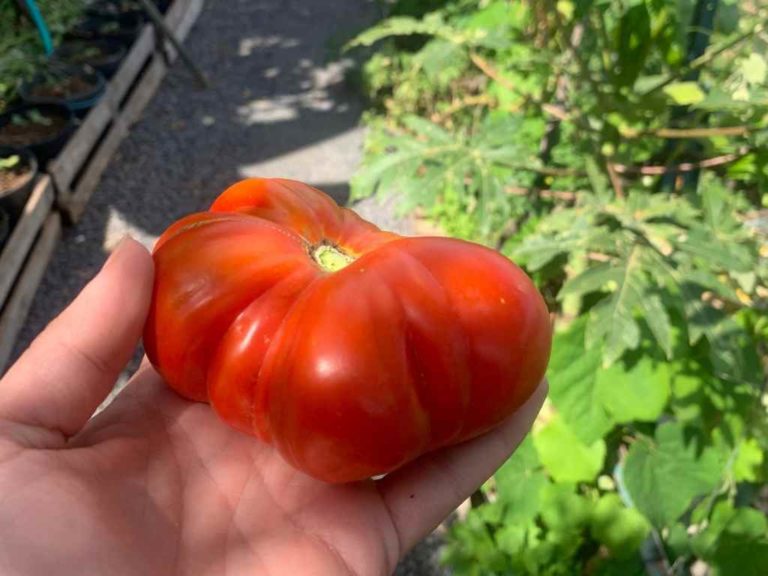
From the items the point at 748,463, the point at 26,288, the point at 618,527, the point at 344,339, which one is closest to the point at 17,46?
the point at 26,288

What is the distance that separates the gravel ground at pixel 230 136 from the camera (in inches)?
126

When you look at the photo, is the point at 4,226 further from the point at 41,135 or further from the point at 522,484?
the point at 522,484

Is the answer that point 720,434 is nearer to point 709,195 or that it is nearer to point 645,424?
point 645,424

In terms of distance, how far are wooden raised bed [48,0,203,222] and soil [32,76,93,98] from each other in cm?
A: 14

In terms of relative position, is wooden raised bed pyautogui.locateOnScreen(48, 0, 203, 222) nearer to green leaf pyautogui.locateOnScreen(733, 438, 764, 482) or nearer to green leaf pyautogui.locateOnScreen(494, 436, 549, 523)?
green leaf pyautogui.locateOnScreen(494, 436, 549, 523)

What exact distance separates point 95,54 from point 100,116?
30.6 inches

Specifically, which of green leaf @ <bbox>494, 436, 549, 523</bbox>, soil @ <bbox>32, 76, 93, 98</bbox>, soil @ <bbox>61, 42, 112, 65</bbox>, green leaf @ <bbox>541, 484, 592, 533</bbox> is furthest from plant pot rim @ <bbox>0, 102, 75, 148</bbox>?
green leaf @ <bbox>541, 484, 592, 533</bbox>

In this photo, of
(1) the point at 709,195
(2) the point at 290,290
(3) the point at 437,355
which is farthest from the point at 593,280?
(2) the point at 290,290

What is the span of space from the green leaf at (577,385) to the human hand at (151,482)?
44 cm

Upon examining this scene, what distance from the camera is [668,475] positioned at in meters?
1.69

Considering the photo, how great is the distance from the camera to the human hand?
999mm

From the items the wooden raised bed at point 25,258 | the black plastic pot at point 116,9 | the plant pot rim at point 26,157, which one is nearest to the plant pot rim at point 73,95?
the plant pot rim at point 26,157

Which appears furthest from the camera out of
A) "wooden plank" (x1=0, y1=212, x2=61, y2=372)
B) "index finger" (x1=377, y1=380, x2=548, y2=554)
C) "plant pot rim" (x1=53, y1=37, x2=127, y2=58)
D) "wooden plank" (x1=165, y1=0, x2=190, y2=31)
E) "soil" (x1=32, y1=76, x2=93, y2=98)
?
"wooden plank" (x1=165, y1=0, x2=190, y2=31)

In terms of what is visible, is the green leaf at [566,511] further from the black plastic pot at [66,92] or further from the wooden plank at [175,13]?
the wooden plank at [175,13]
